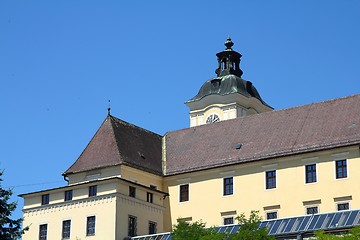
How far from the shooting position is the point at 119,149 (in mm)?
52438

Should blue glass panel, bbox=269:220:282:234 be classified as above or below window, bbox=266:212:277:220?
below

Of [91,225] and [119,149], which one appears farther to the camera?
[119,149]

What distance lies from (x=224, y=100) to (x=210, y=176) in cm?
1918

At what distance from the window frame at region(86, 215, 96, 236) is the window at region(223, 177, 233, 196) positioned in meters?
7.84

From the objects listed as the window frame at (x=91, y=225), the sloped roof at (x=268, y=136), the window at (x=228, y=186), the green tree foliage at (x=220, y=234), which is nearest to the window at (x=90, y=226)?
the window frame at (x=91, y=225)

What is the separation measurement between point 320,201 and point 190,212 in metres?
8.50

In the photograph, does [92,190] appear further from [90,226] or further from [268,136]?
[268,136]

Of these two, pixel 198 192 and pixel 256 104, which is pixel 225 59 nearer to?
pixel 256 104

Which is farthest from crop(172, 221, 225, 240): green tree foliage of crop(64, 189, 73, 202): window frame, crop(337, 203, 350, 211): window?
crop(64, 189, 73, 202): window frame

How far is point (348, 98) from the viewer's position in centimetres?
5128

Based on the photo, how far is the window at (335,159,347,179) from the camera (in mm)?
46719

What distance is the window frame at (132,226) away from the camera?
162ft

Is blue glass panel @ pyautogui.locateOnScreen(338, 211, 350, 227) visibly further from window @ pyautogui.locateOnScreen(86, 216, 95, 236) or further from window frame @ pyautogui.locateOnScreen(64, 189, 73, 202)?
window frame @ pyautogui.locateOnScreen(64, 189, 73, 202)

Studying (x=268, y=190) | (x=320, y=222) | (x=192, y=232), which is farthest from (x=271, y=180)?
(x=192, y=232)
